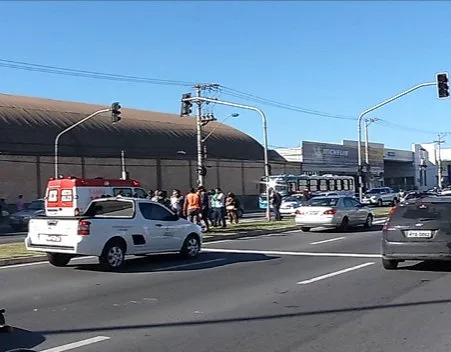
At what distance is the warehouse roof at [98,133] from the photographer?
56681 mm

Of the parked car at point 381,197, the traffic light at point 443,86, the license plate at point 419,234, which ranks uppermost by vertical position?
the traffic light at point 443,86

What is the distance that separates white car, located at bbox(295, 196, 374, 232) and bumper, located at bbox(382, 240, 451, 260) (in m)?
12.4

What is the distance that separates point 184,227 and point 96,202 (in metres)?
2.29

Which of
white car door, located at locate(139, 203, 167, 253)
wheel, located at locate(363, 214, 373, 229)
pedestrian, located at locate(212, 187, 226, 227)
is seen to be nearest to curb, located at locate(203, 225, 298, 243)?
pedestrian, located at locate(212, 187, 226, 227)

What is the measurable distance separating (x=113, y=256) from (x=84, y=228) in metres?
0.91

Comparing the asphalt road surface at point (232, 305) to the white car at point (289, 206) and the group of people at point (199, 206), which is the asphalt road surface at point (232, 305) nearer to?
the group of people at point (199, 206)

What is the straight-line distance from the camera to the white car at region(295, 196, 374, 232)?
87.0 ft

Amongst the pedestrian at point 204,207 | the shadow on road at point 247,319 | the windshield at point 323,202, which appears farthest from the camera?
the windshield at point 323,202

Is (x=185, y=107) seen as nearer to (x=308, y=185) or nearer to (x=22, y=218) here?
(x=22, y=218)

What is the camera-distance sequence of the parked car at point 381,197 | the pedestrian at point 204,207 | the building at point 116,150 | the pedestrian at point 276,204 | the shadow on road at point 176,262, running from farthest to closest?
the parked car at point 381,197 → the building at point 116,150 → the pedestrian at point 276,204 → the pedestrian at point 204,207 → the shadow on road at point 176,262

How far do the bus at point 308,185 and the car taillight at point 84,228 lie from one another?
35.1m

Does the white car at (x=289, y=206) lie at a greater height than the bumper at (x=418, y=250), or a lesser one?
greater

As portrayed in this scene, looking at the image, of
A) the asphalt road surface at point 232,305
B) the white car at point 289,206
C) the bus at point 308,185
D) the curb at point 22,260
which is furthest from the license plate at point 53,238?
the bus at point 308,185

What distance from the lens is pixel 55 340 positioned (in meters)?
8.09
